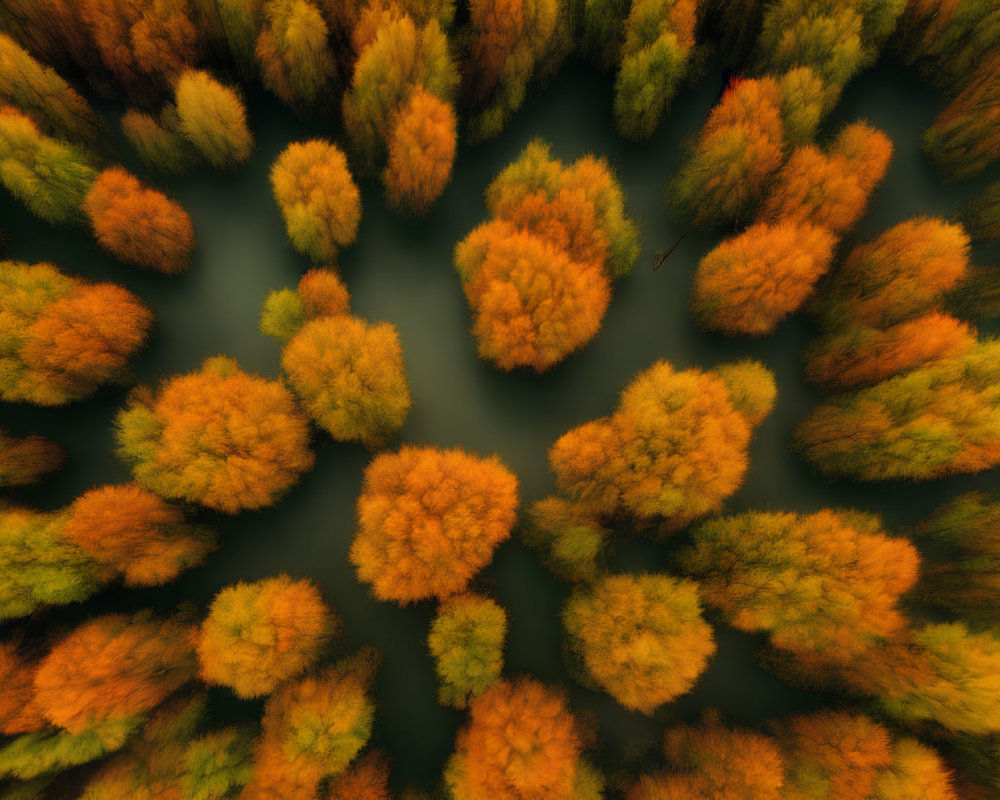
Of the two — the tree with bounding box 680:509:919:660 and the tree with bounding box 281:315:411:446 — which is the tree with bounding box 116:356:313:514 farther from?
the tree with bounding box 680:509:919:660

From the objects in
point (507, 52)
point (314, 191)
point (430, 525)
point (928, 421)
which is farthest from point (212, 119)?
point (928, 421)

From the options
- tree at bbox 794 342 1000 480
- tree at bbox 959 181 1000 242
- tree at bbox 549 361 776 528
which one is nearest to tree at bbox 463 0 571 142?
tree at bbox 549 361 776 528

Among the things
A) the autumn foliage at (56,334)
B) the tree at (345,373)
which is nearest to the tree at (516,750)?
the tree at (345,373)

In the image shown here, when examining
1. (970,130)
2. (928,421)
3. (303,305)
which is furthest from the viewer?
(970,130)

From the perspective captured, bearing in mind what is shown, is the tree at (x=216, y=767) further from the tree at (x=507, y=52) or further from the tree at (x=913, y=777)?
the tree at (x=507, y=52)

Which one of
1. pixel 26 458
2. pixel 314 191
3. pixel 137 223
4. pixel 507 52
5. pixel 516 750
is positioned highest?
pixel 507 52

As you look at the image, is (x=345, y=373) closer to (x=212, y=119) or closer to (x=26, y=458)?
(x=212, y=119)
